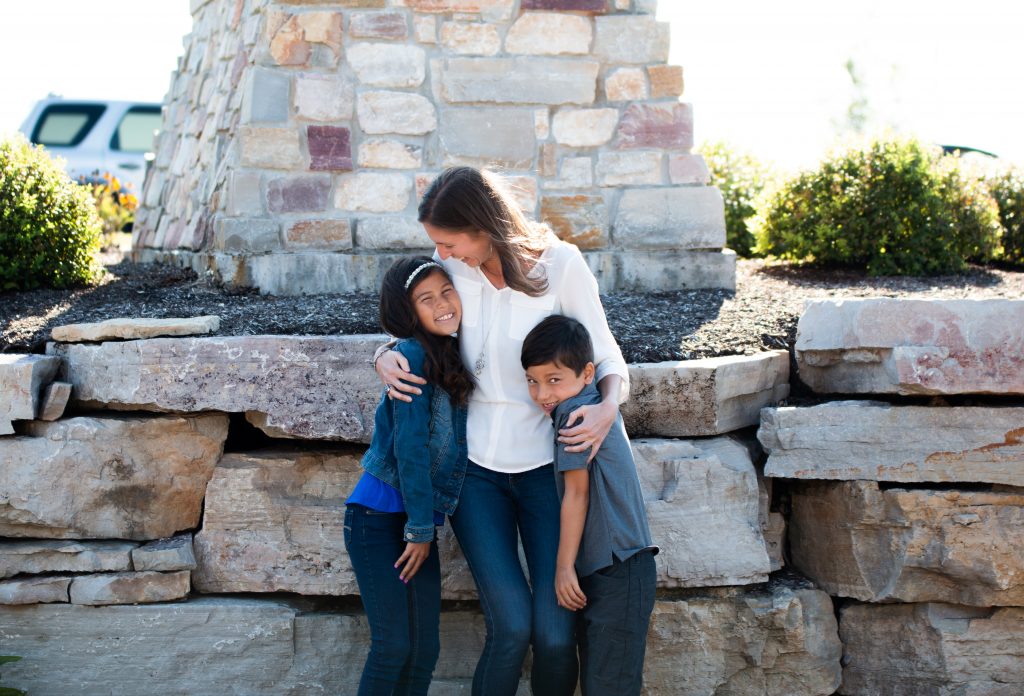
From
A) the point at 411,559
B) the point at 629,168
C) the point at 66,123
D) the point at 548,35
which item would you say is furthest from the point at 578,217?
the point at 66,123

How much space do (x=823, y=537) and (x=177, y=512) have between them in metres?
2.43

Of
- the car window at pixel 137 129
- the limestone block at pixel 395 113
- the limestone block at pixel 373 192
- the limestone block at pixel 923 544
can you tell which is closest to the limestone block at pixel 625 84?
the limestone block at pixel 395 113

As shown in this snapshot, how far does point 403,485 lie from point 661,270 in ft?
8.64

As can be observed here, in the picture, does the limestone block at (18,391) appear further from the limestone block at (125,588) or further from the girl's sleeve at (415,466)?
the girl's sleeve at (415,466)

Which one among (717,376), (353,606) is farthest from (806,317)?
(353,606)

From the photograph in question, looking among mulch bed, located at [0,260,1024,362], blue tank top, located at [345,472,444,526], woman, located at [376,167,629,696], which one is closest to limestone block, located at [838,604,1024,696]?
mulch bed, located at [0,260,1024,362]

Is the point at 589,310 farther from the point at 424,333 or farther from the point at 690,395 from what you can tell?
the point at 690,395

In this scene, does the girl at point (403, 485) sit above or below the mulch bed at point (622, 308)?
below

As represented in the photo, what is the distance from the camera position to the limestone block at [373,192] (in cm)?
476

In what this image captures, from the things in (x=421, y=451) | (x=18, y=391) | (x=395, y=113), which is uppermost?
(x=395, y=113)

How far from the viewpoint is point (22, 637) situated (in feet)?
11.5

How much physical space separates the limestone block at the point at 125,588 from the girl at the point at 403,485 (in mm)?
1021

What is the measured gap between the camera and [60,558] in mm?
3527

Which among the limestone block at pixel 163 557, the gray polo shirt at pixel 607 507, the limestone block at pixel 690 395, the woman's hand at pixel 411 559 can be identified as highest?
the limestone block at pixel 690 395
